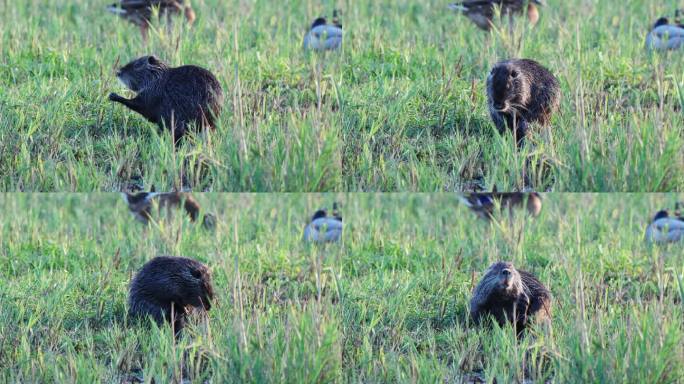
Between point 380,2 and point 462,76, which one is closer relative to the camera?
point 462,76

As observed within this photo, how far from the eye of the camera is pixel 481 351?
Result: 7707mm

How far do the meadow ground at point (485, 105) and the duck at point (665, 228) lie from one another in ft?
3.11

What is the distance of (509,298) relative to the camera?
780cm

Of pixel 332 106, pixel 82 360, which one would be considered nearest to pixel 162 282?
pixel 82 360

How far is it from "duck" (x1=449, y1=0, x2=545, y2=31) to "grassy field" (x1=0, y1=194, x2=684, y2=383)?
54.3 inches

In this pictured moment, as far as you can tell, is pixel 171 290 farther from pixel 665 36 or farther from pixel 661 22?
pixel 661 22

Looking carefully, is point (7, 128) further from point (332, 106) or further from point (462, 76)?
point (462, 76)

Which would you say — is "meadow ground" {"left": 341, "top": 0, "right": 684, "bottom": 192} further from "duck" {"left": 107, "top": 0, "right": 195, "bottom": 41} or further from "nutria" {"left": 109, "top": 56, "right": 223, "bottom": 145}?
"duck" {"left": 107, "top": 0, "right": 195, "bottom": 41}

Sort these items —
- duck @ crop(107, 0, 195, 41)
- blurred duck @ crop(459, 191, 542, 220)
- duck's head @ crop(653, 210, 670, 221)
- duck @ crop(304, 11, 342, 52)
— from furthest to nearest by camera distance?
duck @ crop(107, 0, 195, 41)
duck's head @ crop(653, 210, 670, 221)
duck @ crop(304, 11, 342, 52)
blurred duck @ crop(459, 191, 542, 220)

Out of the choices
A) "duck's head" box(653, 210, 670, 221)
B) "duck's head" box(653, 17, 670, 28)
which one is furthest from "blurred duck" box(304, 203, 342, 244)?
"duck's head" box(653, 17, 670, 28)

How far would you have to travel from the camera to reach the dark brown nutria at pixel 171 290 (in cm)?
801

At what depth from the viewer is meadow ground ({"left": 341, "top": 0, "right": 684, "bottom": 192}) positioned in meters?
7.69

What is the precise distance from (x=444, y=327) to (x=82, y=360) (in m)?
2.16

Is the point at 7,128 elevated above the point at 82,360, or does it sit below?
above
